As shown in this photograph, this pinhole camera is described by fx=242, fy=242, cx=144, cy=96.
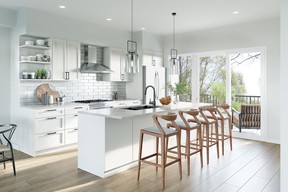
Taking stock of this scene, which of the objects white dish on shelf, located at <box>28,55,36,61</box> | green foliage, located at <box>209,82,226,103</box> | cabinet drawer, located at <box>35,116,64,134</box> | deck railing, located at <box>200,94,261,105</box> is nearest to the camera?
cabinet drawer, located at <box>35,116,64,134</box>

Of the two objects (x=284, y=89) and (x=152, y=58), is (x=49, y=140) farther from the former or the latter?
(x=284, y=89)

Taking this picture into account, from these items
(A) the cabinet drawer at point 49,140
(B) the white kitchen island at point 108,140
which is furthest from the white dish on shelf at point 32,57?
(B) the white kitchen island at point 108,140

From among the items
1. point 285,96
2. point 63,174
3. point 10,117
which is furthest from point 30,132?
point 285,96

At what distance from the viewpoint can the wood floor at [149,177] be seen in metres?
3.22

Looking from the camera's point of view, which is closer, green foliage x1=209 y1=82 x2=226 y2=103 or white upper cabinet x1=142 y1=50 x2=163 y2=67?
green foliage x1=209 y1=82 x2=226 y2=103

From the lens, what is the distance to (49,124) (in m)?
4.83

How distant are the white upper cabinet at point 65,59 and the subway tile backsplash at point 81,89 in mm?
370

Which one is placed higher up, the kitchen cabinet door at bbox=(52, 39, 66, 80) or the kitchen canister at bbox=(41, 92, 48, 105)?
the kitchen cabinet door at bbox=(52, 39, 66, 80)

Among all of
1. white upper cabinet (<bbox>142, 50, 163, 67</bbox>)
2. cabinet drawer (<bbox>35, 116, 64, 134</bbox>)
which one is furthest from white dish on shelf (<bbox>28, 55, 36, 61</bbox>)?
white upper cabinet (<bbox>142, 50, 163, 67</bbox>)

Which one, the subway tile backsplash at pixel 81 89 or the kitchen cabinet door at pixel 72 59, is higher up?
the kitchen cabinet door at pixel 72 59

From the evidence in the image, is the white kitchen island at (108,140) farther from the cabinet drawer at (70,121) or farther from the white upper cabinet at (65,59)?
the white upper cabinet at (65,59)

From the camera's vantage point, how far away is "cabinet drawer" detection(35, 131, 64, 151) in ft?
15.4

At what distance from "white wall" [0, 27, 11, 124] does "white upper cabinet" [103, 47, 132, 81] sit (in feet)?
7.76

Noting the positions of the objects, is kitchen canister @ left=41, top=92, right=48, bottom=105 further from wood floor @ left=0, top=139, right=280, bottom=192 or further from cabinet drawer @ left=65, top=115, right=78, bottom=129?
wood floor @ left=0, top=139, right=280, bottom=192
